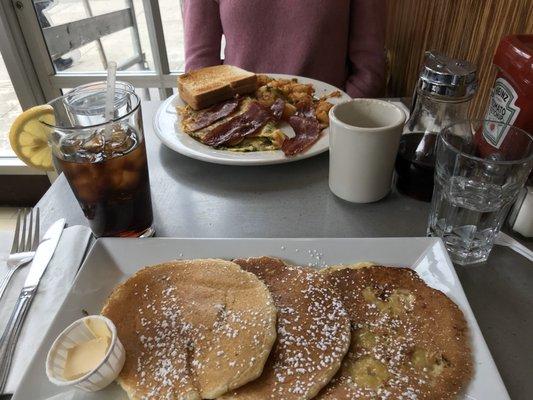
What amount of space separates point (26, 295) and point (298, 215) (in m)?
0.60

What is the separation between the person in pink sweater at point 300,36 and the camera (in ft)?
5.60

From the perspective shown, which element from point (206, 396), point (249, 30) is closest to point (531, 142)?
point (206, 396)

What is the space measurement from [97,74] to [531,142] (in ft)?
9.00

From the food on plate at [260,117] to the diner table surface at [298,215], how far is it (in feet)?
0.23

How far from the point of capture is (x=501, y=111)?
886 mm

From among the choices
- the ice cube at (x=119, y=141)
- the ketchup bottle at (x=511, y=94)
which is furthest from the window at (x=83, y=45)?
the ketchup bottle at (x=511, y=94)

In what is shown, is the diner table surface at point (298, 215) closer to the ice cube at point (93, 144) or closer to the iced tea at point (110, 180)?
the iced tea at point (110, 180)

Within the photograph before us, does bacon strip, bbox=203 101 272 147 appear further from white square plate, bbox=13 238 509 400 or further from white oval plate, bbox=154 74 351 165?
white square plate, bbox=13 238 509 400

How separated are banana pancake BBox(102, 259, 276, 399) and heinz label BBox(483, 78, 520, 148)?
0.57m

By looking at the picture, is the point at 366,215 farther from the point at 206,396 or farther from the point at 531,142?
the point at 206,396

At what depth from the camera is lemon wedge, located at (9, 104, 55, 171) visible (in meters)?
0.85

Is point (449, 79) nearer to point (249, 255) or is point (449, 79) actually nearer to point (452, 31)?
point (249, 255)

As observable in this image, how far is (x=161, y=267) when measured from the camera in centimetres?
81

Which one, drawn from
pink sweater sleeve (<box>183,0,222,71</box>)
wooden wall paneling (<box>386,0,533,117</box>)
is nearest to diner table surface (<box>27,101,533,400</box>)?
wooden wall paneling (<box>386,0,533,117</box>)
